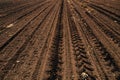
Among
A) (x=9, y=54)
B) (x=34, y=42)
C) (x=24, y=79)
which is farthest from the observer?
(x=34, y=42)

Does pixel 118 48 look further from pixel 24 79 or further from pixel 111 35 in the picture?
pixel 24 79

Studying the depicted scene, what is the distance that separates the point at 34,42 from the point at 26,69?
7.09ft

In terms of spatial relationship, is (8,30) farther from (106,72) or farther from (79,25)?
(106,72)

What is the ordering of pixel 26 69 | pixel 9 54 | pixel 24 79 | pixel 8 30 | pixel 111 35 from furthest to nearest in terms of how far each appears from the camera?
pixel 8 30 < pixel 111 35 < pixel 9 54 < pixel 26 69 < pixel 24 79

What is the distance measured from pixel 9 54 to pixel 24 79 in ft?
6.05

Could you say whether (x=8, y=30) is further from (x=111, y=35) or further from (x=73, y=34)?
(x=111, y=35)

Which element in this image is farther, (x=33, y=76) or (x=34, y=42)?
(x=34, y=42)

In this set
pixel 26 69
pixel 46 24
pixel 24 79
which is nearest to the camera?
pixel 24 79

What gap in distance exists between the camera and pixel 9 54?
6414mm

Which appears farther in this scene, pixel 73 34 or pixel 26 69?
pixel 73 34

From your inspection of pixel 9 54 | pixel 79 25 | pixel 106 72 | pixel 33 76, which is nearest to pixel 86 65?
pixel 106 72

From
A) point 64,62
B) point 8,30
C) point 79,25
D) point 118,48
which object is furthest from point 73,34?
point 8,30

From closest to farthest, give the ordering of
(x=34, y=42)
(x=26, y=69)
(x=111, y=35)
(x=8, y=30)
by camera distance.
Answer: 1. (x=26, y=69)
2. (x=34, y=42)
3. (x=111, y=35)
4. (x=8, y=30)

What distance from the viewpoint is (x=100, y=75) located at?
4871 mm
